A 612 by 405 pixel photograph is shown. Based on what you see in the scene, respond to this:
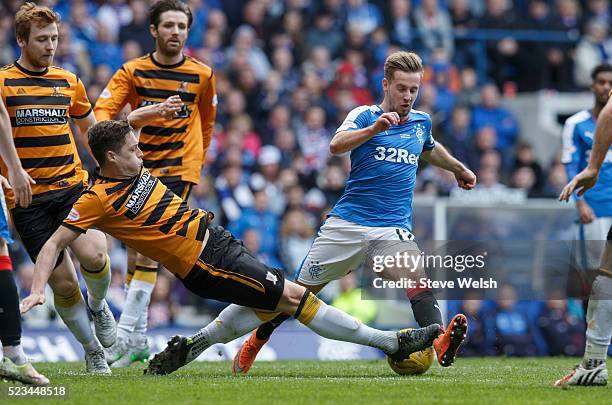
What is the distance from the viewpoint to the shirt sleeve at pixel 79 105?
891cm

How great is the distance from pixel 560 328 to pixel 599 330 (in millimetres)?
6564

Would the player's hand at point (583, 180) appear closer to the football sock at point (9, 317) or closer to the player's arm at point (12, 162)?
the player's arm at point (12, 162)

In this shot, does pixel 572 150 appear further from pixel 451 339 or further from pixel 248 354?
pixel 248 354

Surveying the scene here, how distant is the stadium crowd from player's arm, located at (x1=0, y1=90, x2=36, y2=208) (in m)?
6.33

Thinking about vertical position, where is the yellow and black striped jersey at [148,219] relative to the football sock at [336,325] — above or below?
above

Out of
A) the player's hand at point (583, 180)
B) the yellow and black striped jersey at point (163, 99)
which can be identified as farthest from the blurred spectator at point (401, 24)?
the player's hand at point (583, 180)

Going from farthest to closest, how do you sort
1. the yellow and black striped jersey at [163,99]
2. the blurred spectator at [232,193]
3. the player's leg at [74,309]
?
the blurred spectator at [232,193] < the yellow and black striped jersey at [163,99] < the player's leg at [74,309]

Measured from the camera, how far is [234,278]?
8.05 metres

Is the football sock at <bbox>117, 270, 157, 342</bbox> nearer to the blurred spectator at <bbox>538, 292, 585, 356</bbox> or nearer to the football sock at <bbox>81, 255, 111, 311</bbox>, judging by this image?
the football sock at <bbox>81, 255, 111, 311</bbox>

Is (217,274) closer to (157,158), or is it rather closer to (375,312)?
(157,158)

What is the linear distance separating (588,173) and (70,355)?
22.9 feet

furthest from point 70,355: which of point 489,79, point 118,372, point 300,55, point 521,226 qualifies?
point 489,79

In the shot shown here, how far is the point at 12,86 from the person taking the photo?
850 centimetres

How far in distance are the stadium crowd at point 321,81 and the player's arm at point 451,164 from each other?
4337mm
